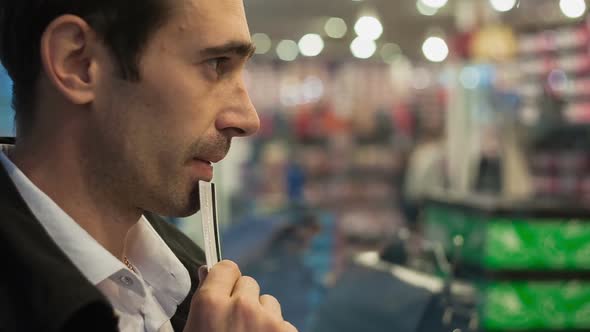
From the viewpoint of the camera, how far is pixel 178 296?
122cm

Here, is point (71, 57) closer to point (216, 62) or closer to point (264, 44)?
point (216, 62)

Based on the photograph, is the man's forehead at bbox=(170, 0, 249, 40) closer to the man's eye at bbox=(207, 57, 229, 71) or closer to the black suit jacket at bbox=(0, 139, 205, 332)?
the man's eye at bbox=(207, 57, 229, 71)

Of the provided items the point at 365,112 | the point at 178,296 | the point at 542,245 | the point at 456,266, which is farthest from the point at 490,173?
the point at 178,296

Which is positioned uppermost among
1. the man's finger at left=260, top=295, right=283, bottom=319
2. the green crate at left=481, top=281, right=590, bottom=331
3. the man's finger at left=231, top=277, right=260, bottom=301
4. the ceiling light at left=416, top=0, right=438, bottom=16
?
the ceiling light at left=416, top=0, right=438, bottom=16

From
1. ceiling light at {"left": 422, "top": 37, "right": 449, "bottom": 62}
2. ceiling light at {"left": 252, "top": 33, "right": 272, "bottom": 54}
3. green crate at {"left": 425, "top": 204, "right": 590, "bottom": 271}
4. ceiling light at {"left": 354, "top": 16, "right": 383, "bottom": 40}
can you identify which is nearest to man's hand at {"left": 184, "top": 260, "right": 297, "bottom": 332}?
green crate at {"left": 425, "top": 204, "right": 590, "bottom": 271}

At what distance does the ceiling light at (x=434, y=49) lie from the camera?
1287 centimetres

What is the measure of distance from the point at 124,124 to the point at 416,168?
7371 mm

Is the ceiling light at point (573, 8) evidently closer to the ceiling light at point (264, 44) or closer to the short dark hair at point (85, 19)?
the short dark hair at point (85, 19)

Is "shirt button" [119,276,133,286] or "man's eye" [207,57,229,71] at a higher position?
"man's eye" [207,57,229,71]

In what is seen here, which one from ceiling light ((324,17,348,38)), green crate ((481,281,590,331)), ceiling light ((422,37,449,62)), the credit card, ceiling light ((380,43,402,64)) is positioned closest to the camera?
the credit card

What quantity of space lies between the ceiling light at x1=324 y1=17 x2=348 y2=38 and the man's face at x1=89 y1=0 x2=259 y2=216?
10366mm

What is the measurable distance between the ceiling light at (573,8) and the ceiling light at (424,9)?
11.8 ft

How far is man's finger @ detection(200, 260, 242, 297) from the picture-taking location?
3.20 feet

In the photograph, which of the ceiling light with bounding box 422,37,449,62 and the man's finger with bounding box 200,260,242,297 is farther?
the ceiling light with bounding box 422,37,449,62
